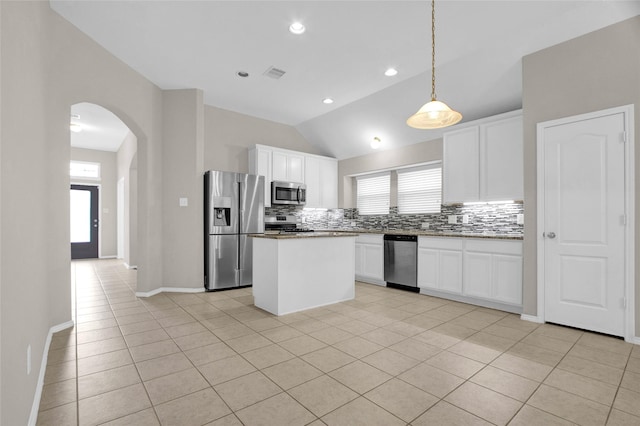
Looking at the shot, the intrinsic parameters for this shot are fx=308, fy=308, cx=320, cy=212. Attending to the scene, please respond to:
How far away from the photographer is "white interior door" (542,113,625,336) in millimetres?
2988

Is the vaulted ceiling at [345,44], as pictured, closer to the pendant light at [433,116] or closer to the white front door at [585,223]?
the pendant light at [433,116]

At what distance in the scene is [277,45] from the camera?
143 inches

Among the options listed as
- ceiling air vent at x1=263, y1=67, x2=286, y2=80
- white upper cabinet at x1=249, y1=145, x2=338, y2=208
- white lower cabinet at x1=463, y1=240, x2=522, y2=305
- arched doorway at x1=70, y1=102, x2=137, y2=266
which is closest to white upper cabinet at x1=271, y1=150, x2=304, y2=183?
white upper cabinet at x1=249, y1=145, x2=338, y2=208

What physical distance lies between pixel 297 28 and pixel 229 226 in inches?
122

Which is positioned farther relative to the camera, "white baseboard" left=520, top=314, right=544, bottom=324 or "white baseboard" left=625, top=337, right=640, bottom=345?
"white baseboard" left=520, top=314, right=544, bottom=324

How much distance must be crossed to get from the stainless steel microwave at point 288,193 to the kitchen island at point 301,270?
190cm

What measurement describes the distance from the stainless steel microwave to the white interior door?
4.01m

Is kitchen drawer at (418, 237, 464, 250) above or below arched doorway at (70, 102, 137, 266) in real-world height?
below

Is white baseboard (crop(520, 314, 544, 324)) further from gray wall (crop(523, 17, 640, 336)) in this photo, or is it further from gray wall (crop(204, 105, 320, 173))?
gray wall (crop(204, 105, 320, 173))

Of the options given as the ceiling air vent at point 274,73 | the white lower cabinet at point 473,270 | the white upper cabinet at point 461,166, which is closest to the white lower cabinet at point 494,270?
the white lower cabinet at point 473,270

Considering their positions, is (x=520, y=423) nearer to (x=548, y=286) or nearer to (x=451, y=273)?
(x=548, y=286)

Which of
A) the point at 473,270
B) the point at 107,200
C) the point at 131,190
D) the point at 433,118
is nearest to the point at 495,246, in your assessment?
the point at 473,270

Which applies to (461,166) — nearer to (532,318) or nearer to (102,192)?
(532,318)

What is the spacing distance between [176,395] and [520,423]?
2105 millimetres
